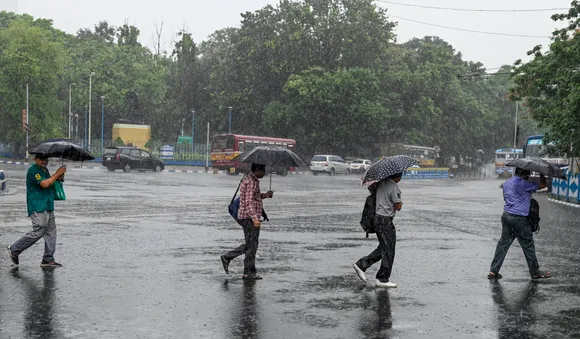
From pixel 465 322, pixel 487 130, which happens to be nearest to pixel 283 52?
pixel 487 130

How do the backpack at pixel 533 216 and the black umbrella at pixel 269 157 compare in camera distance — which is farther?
the backpack at pixel 533 216

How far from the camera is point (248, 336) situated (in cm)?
642

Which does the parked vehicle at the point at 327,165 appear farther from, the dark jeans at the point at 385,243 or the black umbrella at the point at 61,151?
the dark jeans at the point at 385,243

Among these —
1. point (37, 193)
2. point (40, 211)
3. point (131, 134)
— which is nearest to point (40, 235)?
point (40, 211)

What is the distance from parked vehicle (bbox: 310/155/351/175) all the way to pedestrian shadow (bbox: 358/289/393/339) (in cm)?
4892

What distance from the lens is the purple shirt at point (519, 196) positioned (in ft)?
32.3

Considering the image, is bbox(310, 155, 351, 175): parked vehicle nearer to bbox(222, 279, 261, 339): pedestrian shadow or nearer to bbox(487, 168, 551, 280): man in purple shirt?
bbox(487, 168, 551, 280): man in purple shirt

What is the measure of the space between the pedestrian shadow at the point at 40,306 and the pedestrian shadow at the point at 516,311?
4101mm

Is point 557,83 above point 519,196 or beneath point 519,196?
above

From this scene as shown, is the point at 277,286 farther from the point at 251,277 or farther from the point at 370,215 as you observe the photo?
the point at 370,215

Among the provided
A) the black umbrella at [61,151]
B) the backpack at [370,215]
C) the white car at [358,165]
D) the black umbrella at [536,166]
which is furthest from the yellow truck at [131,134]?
the backpack at [370,215]

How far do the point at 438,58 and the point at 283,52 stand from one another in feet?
60.5

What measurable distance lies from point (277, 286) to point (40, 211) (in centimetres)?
355

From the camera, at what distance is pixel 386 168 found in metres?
8.90
